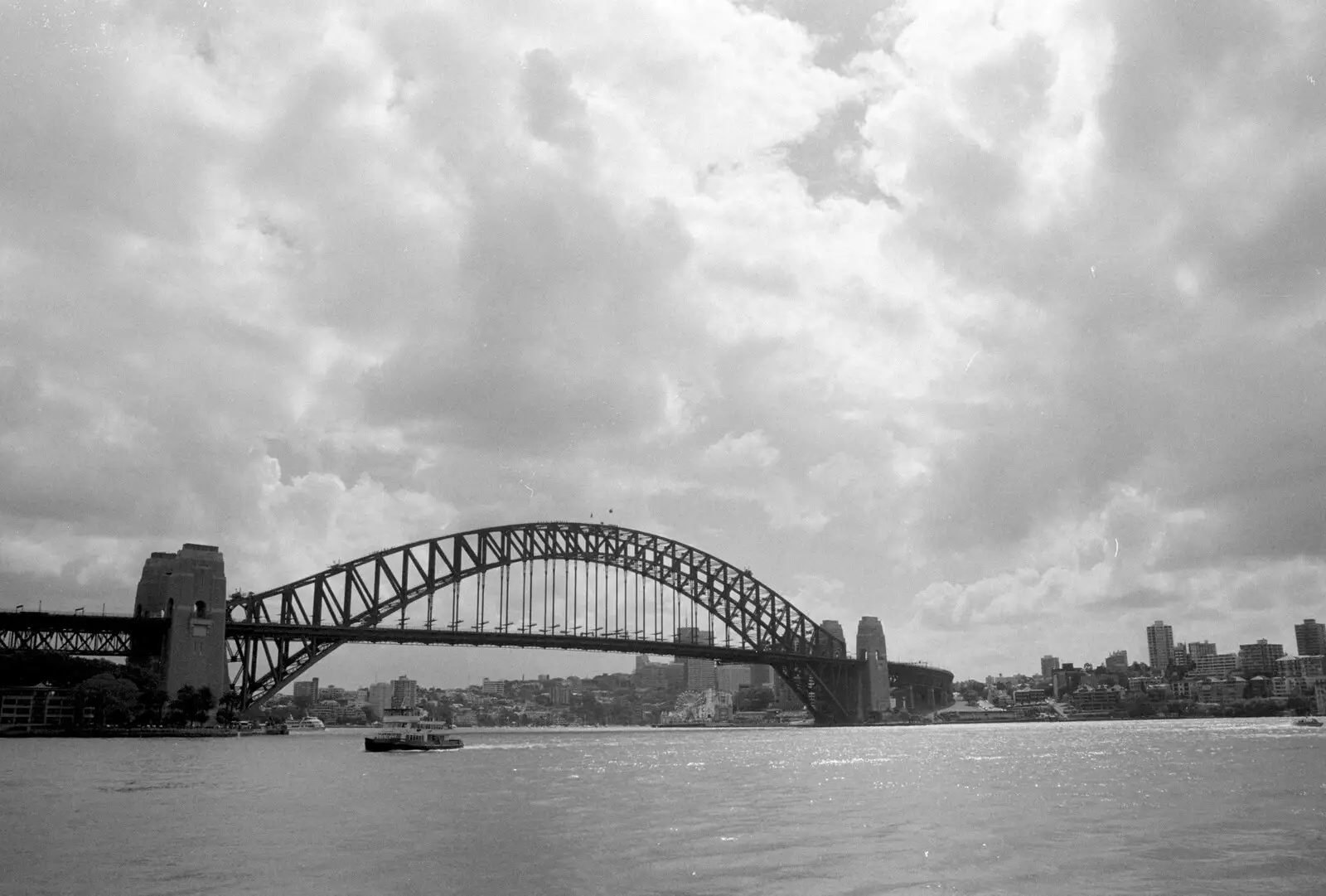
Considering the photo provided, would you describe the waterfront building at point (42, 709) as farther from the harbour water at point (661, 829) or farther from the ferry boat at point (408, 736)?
the harbour water at point (661, 829)

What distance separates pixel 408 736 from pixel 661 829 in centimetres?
5597

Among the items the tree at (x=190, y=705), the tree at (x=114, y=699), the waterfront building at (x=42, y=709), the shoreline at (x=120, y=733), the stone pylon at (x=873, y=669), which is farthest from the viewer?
the stone pylon at (x=873, y=669)

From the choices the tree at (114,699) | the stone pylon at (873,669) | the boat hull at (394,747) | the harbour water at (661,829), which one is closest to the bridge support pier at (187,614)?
the tree at (114,699)

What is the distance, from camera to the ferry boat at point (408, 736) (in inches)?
3164

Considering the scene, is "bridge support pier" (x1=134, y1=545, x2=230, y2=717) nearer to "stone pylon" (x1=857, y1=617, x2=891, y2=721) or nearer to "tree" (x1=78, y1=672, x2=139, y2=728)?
"tree" (x1=78, y1=672, x2=139, y2=728)

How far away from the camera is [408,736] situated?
8350cm

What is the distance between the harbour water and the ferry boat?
19832 mm

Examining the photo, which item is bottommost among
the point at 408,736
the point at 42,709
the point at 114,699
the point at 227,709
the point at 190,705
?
the point at 408,736

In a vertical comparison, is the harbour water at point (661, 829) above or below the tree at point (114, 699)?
below

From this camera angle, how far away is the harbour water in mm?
23609

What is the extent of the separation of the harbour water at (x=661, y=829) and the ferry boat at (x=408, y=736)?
19832mm

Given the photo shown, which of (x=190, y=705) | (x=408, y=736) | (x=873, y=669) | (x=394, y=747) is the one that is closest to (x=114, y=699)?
(x=190, y=705)

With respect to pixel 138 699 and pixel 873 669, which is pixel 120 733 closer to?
pixel 138 699

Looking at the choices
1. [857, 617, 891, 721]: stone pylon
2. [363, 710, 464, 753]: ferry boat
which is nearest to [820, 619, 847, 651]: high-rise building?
[857, 617, 891, 721]: stone pylon
